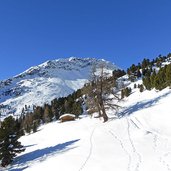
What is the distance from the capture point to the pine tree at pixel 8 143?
3459 centimetres

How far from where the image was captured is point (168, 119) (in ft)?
118

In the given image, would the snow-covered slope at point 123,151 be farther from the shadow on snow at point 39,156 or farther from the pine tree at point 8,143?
the pine tree at point 8,143

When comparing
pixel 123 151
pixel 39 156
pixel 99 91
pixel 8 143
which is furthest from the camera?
pixel 99 91

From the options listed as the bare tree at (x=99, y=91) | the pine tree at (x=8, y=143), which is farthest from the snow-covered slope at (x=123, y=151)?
the bare tree at (x=99, y=91)

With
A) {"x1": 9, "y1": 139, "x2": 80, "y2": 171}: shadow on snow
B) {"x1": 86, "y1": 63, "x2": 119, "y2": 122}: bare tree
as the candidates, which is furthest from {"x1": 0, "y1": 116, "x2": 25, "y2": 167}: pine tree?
{"x1": 86, "y1": 63, "x2": 119, "y2": 122}: bare tree

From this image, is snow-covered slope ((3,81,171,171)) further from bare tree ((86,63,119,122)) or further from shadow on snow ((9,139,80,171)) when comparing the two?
bare tree ((86,63,119,122))

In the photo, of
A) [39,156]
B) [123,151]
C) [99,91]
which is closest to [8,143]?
[39,156]

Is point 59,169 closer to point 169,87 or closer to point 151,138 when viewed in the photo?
point 151,138

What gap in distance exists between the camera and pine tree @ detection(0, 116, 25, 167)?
3459cm

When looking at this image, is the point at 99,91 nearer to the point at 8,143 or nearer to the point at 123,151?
the point at 8,143

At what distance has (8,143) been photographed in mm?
35750

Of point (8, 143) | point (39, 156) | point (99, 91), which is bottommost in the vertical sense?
point (39, 156)

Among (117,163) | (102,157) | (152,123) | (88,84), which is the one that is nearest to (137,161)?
(117,163)

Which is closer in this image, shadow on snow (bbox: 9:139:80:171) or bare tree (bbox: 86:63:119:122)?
shadow on snow (bbox: 9:139:80:171)
